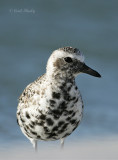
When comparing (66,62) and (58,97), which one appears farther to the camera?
(58,97)

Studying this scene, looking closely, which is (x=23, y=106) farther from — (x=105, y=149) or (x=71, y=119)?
(x=105, y=149)

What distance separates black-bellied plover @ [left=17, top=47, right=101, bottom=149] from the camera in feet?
19.2

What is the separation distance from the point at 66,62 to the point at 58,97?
506 millimetres

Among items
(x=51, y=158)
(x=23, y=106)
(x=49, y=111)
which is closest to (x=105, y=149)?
(x=51, y=158)

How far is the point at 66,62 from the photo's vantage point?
584cm

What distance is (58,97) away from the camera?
234 inches

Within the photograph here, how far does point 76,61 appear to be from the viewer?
19.3 feet

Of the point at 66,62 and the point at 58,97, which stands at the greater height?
the point at 66,62

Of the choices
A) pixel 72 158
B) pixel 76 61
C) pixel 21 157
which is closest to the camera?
pixel 72 158

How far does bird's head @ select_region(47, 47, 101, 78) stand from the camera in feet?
19.1

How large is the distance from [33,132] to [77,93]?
0.87m

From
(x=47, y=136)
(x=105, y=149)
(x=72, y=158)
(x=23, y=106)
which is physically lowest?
(x=72, y=158)

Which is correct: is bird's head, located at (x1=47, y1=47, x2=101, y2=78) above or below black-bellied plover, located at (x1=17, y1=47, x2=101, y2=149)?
above

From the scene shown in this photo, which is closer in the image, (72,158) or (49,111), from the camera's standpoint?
(72,158)
